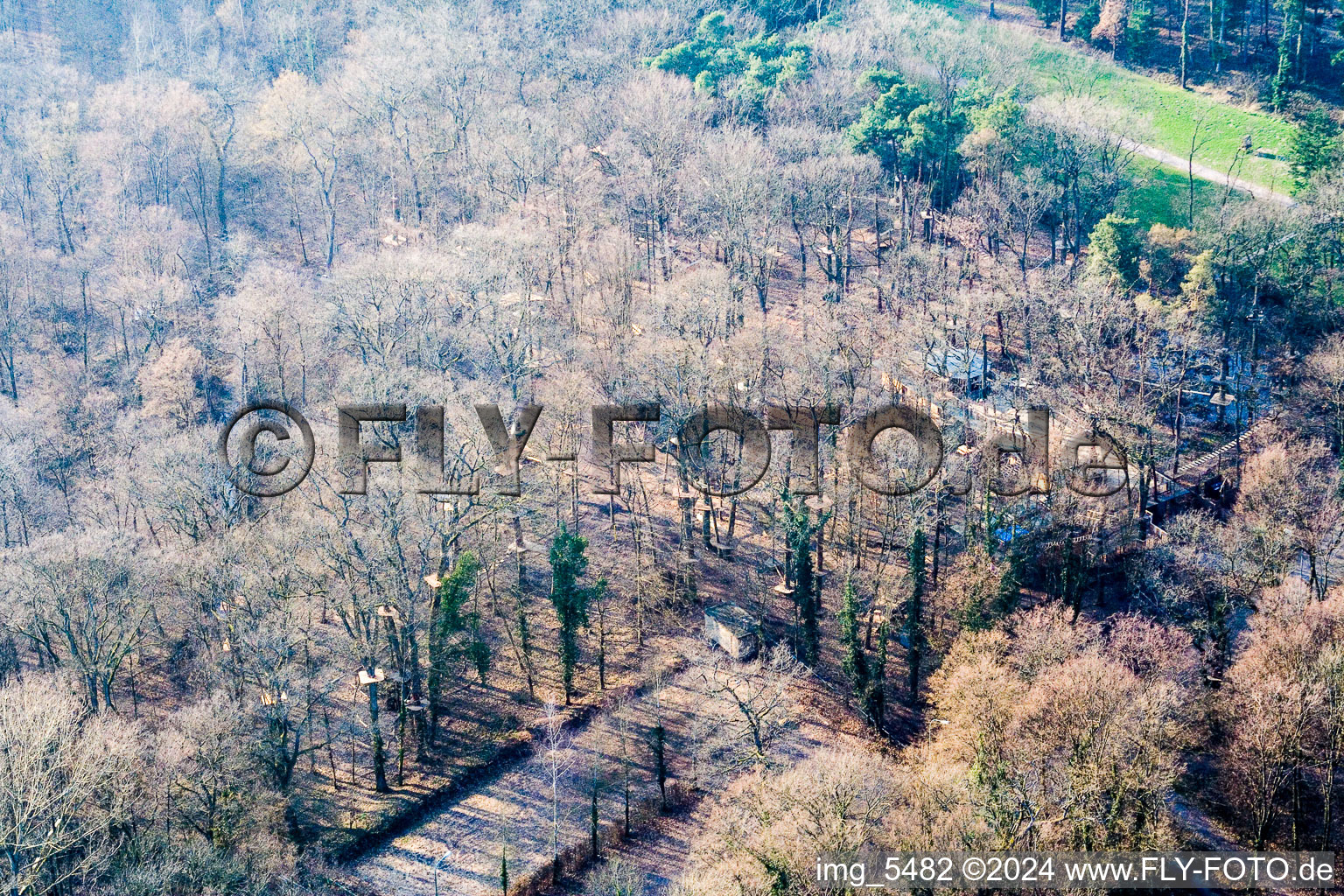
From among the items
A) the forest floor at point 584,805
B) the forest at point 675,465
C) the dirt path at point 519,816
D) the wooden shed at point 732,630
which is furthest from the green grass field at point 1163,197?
the dirt path at point 519,816

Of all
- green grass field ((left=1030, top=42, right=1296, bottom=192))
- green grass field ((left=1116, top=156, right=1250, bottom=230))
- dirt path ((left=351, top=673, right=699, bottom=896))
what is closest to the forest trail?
dirt path ((left=351, top=673, right=699, bottom=896))

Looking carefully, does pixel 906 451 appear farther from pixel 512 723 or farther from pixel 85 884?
pixel 85 884

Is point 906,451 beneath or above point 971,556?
above

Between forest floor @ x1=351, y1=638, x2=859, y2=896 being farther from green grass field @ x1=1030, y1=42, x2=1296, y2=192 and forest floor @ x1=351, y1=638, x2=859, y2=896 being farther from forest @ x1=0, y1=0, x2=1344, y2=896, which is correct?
green grass field @ x1=1030, y1=42, x2=1296, y2=192

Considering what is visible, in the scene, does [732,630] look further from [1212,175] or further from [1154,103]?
[1154,103]

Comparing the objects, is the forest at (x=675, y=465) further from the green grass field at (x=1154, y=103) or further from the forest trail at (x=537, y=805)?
the green grass field at (x=1154, y=103)

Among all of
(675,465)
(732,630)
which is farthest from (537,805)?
(675,465)

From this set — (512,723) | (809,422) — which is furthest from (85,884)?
(809,422)
